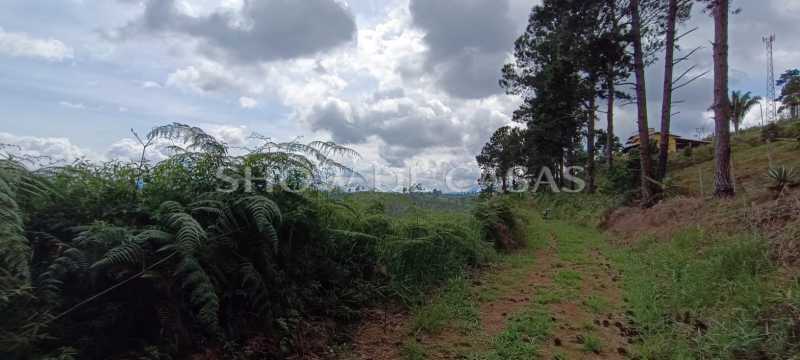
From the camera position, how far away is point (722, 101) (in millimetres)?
8664

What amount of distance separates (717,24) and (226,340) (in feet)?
35.5

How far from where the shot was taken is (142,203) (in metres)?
2.43

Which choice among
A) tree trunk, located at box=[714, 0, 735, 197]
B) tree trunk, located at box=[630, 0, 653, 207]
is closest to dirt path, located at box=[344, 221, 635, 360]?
tree trunk, located at box=[714, 0, 735, 197]

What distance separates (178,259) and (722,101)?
34.7ft

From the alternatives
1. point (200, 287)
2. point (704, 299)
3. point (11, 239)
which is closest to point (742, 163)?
point (704, 299)

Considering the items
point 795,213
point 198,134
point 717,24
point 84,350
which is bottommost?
point 84,350

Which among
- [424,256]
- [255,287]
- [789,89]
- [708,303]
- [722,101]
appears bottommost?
[708,303]

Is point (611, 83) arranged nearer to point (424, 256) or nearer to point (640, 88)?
point (640, 88)

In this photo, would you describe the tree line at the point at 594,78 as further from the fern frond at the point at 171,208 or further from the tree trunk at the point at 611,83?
the fern frond at the point at 171,208

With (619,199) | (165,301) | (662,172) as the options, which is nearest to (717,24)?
(662,172)

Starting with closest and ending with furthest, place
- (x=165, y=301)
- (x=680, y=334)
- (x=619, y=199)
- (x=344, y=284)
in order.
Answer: (x=165, y=301), (x=680, y=334), (x=344, y=284), (x=619, y=199)

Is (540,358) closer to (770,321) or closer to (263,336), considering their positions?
(770,321)

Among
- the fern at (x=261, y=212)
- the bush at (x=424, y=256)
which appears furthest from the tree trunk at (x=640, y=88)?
the fern at (x=261, y=212)

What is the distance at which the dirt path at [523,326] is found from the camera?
3102 millimetres
